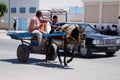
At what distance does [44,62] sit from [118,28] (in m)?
27.6

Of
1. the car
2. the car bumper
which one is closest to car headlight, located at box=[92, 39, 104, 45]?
the car

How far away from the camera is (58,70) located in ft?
44.2

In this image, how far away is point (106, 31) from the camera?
136 ft

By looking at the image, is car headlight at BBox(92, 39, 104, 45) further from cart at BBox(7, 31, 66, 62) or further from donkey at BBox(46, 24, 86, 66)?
donkey at BBox(46, 24, 86, 66)

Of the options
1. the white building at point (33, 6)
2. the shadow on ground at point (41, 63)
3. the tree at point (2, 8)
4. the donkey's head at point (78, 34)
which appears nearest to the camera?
the donkey's head at point (78, 34)

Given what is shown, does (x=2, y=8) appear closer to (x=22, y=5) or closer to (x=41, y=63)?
(x=22, y=5)

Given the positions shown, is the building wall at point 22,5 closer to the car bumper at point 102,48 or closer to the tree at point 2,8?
the tree at point 2,8

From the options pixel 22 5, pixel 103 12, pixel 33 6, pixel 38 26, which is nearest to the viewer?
pixel 38 26

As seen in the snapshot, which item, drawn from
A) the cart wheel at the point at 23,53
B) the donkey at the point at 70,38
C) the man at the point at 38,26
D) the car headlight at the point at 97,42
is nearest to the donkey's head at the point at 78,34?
the donkey at the point at 70,38

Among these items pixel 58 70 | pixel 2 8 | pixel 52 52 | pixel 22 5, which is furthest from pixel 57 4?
pixel 58 70

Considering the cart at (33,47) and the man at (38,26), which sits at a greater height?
the man at (38,26)

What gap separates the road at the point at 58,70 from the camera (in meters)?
12.1

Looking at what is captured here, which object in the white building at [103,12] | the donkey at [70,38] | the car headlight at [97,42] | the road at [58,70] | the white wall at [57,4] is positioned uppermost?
the white wall at [57,4]

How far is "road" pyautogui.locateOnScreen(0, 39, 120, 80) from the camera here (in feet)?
39.8
